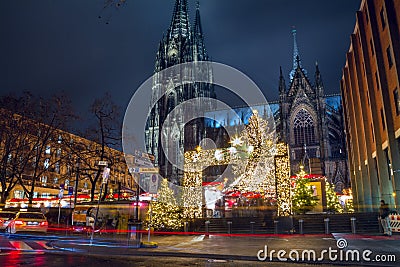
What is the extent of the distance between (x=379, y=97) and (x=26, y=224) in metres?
26.6

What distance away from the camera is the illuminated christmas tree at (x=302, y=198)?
Result: 26.5m

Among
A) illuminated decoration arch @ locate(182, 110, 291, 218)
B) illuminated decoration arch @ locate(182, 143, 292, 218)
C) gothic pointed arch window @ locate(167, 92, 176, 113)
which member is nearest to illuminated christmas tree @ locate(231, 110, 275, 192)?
illuminated decoration arch @ locate(182, 110, 291, 218)

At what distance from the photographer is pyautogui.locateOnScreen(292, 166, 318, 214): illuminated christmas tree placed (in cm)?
2655

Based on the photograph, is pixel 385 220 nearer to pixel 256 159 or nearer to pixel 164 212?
pixel 256 159

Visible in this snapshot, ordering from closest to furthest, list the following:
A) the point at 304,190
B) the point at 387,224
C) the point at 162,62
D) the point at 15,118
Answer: the point at 387,224 → the point at 304,190 → the point at 15,118 → the point at 162,62

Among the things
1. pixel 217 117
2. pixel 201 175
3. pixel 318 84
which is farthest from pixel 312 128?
pixel 201 175

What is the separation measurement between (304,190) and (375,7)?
15501 mm

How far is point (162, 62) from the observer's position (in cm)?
8206

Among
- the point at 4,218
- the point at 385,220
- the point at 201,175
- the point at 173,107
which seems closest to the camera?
the point at 385,220

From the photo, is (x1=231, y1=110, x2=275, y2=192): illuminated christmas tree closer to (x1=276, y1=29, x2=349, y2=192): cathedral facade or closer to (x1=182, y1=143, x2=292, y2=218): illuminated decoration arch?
(x1=182, y1=143, x2=292, y2=218): illuminated decoration arch

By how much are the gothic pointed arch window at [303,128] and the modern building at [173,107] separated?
25.0m

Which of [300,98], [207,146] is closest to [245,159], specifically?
[300,98]

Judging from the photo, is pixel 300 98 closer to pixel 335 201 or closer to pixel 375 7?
pixel 335 201

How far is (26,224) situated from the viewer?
1928 cm
